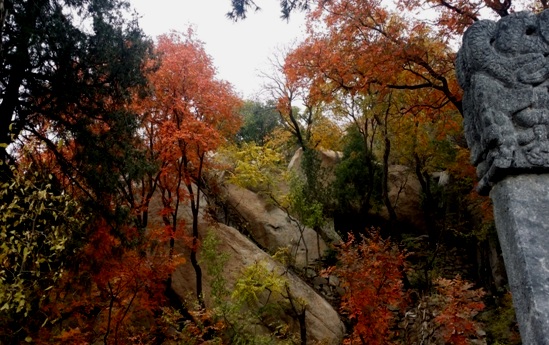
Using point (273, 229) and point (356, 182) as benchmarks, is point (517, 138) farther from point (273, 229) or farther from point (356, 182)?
point (356, 182)

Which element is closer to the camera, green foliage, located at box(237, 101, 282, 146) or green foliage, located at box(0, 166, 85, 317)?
green foliage, located at box(0, 166, 85, 317)

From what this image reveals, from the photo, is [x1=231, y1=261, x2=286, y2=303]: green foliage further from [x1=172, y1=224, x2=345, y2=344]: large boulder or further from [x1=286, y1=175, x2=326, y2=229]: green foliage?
[x1=286, y1=175, x2=326, y2=229]: green foliage

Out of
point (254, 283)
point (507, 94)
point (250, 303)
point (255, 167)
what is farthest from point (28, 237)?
point (255, 167)

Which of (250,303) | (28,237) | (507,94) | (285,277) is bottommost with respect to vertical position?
(250,303)

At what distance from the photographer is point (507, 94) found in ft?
11.4

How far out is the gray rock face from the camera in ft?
9.42

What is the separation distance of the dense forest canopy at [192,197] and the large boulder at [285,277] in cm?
7

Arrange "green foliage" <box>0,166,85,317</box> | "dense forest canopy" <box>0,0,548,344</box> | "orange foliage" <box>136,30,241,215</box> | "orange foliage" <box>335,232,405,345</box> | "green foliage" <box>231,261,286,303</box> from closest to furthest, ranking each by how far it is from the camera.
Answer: "green foliage" <box>0,166,85,317</box>, "dense forest canopy" <box>0,0,548,344</box>, "orange foliage" <box>335,232,405,345</box>, "green foliage" <box>231,261,286,303</box>, "orange foliage" <box>136,30,241,215</box>

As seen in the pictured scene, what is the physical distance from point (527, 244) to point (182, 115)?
1020 centimetres

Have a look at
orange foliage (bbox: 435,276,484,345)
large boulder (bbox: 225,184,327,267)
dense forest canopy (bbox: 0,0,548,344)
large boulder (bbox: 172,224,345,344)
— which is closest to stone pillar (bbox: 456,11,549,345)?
dense forest canopy (bbox: 0,0,548,344)

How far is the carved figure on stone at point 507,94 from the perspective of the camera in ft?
10.8

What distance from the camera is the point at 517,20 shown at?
3.66 m

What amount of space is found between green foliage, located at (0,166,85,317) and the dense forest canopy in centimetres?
6

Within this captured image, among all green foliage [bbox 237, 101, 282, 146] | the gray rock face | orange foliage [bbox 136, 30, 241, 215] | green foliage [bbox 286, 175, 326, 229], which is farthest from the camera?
green foliage [bbox 237, 101, 282, 146]
